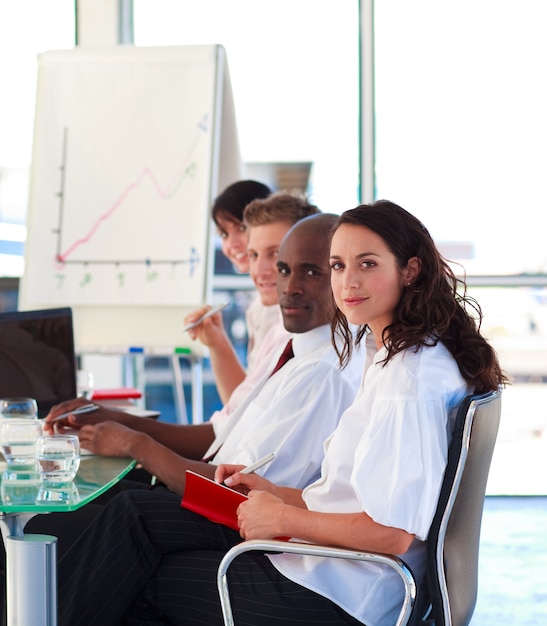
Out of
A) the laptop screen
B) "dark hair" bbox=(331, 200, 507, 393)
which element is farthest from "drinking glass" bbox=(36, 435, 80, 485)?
the laptop screen

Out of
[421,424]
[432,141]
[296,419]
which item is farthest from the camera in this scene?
[432,141]

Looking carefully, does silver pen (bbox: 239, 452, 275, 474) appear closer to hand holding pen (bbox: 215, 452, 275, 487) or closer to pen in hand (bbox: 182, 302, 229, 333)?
hand holding pen (bbox: 215, 452, 275, 487)

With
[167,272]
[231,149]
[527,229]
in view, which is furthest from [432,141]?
[167,272]

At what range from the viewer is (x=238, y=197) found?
3.12 m

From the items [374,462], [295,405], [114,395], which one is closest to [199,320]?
[114,395]

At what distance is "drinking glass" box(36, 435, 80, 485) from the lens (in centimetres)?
161

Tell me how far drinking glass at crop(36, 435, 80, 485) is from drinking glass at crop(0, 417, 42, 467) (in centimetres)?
13

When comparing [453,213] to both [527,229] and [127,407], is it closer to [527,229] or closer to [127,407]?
[527,229]

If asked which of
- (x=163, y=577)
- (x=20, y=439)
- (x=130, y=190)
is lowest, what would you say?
(x=163, y=577)

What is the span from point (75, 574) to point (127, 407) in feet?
3.63

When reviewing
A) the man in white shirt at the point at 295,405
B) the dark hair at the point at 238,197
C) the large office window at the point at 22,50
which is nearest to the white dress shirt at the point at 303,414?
the man in white shirt at the point at 295,405

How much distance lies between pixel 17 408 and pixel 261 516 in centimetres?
87

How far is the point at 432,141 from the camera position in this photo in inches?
179

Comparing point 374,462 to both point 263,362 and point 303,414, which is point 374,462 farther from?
point 263,362
